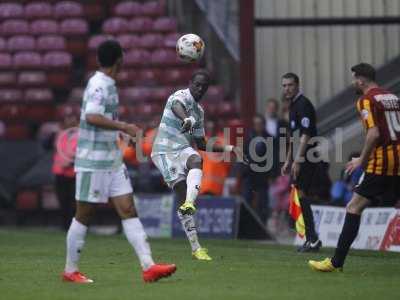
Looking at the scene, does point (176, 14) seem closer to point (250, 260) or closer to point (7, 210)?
point (7, 210)

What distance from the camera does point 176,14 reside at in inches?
1078

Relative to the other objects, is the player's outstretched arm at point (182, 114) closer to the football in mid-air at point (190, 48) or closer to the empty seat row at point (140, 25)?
the football in mid-air at point (190, 48)

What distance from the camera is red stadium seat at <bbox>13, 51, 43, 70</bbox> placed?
26406 mm

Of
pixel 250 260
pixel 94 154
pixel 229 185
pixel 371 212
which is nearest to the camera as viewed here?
pixel 94 154

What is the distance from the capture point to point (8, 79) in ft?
86.1

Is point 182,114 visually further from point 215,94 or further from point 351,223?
point 215,94

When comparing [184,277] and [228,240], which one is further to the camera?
[228,240]

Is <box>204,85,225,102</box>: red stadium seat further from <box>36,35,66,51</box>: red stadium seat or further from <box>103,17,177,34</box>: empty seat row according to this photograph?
<box>36,35,66,51</box>: red stadium seat

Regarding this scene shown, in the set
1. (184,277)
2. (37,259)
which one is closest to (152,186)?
(37,259)

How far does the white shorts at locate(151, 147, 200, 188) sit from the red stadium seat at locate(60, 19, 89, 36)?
1351cm

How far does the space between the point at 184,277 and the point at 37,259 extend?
3.01 m

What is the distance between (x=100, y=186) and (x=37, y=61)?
16.1 m

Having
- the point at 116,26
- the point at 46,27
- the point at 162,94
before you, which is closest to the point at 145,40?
the point at 116,26

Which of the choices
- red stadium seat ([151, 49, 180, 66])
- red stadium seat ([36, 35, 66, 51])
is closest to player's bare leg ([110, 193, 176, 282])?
red stadium seat ([151, 49, 180, 66])
